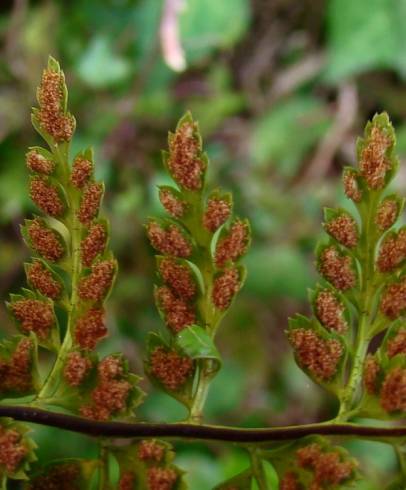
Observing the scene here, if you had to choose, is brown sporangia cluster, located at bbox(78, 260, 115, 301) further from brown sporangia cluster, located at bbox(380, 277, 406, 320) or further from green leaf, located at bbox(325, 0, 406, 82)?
green leaf, located at bbox(325, 0, 406, 82)

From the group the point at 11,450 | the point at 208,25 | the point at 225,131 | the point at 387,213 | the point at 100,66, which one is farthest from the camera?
the point at 225,131

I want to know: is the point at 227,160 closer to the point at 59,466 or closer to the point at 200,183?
the point at 200,183

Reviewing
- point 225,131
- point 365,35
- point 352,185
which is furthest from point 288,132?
point 352,185

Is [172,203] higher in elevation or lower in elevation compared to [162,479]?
higher

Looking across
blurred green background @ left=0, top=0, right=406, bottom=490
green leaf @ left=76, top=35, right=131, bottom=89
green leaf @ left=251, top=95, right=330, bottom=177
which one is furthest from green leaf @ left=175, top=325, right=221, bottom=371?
green leaf @ left=251, top=95, right=330, bottom=177

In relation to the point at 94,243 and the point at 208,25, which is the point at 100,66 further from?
the point at 94,243

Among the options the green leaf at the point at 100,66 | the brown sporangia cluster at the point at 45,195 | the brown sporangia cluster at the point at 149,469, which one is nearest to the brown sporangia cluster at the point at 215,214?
the brown sporangia cluster at the point at 45,195

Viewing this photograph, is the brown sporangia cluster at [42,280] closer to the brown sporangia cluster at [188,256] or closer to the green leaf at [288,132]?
the brown sporangia cluster at [188,256]

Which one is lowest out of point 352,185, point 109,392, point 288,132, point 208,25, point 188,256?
point 109,392
